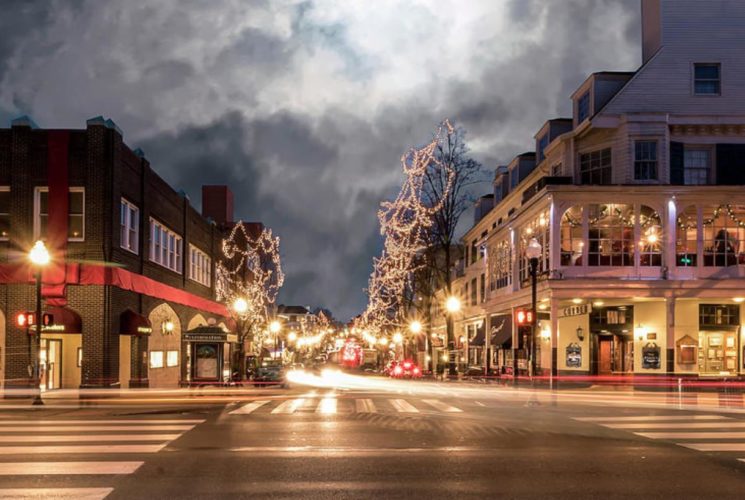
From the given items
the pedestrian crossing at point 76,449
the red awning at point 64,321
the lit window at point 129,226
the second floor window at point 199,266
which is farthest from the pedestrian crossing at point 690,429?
the second floor window at point 199,266

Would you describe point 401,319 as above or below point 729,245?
below

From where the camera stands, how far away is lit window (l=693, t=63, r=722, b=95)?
37.6m

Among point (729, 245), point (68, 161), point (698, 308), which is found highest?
point (68, 161)

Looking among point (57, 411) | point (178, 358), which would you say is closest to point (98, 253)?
point (57, 411)

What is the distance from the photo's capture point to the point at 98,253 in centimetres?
3091

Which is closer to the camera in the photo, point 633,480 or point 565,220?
point 633,480

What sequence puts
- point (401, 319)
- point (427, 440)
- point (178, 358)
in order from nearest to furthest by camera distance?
point (427, 440) → point (178, 358) → point (401, 319)

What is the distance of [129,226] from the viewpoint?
34531 mm

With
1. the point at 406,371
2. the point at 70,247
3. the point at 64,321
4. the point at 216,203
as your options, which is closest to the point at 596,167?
the point at 406,371

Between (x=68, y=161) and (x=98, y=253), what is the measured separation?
3.75m

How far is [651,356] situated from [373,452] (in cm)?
2829

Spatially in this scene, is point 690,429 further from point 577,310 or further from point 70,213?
point 70,213

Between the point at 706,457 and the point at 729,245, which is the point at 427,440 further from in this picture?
the point at 729,245

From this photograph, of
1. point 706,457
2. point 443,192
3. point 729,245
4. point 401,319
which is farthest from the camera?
point 401,319
